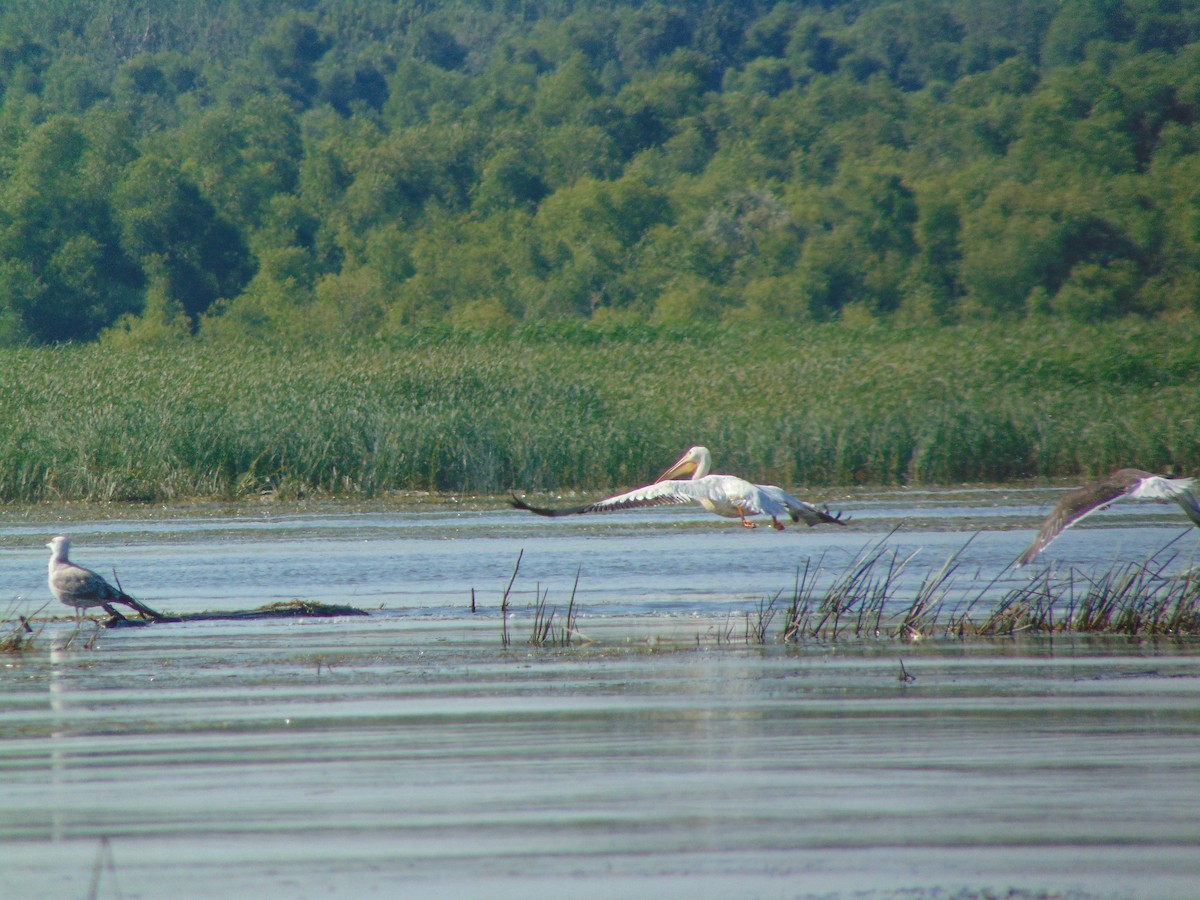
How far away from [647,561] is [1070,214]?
34.0 m

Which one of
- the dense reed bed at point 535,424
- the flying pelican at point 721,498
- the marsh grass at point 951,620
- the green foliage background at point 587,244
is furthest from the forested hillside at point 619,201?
the marsh grass at point 951,620

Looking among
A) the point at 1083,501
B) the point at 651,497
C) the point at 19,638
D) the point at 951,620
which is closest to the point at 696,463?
the point at 651,497

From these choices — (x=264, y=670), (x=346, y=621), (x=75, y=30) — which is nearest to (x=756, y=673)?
(x=264, y=670)

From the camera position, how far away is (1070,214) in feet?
148

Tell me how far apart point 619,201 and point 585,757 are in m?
47.8

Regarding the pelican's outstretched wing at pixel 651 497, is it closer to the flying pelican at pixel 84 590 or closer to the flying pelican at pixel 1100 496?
the flying pelican at pixel 1100 496

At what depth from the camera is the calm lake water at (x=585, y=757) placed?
15.4 feet

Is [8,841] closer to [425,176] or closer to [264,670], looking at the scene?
[264,670]

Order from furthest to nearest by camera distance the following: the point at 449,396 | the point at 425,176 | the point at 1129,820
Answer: the point at 425,176 → the point at 449,396 → the point at 1129,820

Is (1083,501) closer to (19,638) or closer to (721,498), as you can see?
(721,498)

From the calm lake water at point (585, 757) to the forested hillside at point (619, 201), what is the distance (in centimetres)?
2758

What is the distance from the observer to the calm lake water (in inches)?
185

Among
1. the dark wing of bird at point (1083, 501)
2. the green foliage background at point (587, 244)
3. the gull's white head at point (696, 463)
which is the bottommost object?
the dark wing of bird at point (1083, 501)

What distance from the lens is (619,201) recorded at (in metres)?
53.2
